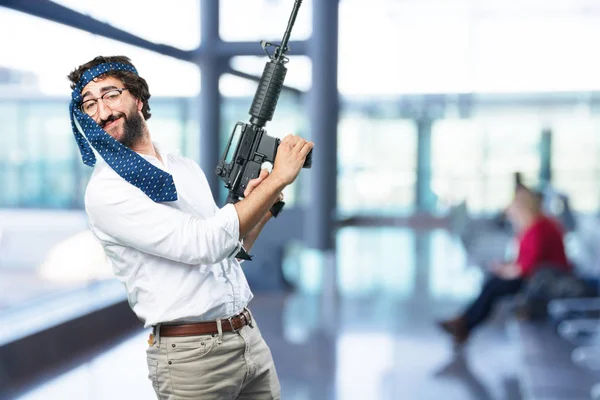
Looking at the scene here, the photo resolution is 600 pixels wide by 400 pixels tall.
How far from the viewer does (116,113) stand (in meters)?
1.57

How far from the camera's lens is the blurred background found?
399 cm

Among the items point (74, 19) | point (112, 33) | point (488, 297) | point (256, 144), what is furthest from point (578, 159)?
point (256, 144)

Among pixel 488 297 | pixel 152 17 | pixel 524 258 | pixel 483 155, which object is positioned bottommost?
pixel 488 297

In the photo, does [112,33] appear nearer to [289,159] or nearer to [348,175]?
[289,159]

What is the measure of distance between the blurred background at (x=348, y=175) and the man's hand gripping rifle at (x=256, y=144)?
2.12m

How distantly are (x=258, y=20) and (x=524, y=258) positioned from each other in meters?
3.80

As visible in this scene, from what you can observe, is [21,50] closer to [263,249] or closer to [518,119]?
[263,249]

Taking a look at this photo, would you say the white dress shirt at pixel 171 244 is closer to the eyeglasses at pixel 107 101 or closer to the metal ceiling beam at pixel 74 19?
the eyeglasses at pixel 107 101

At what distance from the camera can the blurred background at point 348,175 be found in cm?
399

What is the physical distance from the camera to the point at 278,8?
7.32 m

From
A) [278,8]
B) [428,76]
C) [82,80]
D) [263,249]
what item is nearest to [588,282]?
[263,249]

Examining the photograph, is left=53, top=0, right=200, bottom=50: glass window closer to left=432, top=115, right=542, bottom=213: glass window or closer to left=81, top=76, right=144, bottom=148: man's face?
left=81, top=76, right=144, bottom=148: man's face

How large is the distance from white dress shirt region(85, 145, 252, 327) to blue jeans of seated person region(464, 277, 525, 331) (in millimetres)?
3268

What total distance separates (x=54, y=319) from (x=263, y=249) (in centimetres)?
258
